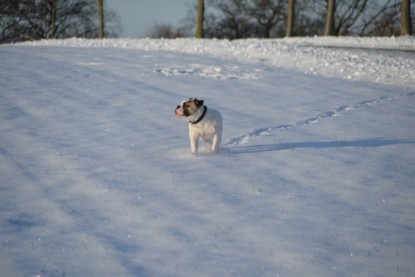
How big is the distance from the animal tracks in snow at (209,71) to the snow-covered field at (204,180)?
1069mm

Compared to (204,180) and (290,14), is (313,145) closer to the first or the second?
(204,180)

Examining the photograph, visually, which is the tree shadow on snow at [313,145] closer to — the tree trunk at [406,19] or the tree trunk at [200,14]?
the tree trunk at [200,14]

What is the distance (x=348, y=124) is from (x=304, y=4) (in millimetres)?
A: 42142

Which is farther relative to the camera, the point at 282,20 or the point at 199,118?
the point at 282,20

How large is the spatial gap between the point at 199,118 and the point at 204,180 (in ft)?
3.82

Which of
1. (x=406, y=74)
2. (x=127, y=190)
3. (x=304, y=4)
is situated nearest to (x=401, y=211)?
(x=127, y=190)

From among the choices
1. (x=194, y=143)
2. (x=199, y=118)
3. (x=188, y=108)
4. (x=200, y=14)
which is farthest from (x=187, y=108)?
(x=200, y=14)

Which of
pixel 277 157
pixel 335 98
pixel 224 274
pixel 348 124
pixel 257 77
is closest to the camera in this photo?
pixel 224 274

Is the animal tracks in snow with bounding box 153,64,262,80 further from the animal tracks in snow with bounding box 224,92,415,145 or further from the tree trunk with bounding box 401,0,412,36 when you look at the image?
the tree trunk with bounding box 401,0,412,36

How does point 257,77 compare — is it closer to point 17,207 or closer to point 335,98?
point 335,98

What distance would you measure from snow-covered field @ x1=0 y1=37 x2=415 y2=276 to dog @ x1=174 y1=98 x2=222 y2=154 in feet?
1.42

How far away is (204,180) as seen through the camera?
225 inches

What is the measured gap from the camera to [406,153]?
7.07 metres

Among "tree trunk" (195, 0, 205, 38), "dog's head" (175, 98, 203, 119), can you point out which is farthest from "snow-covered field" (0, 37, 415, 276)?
"tree trunk" (195, 0, 205, 38)
